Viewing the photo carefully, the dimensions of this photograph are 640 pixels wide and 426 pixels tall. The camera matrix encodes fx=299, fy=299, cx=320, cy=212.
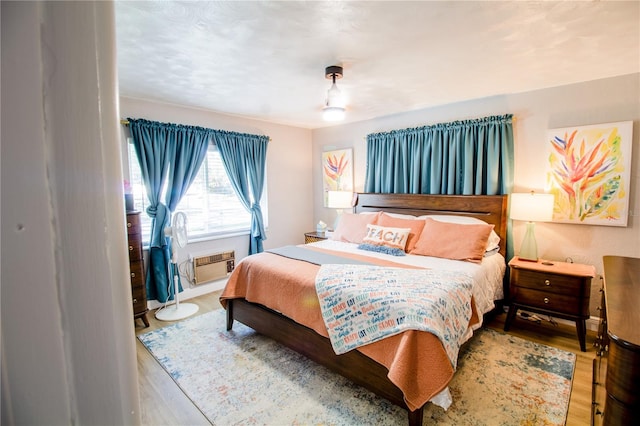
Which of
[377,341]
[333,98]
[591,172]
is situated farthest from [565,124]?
[377,341]

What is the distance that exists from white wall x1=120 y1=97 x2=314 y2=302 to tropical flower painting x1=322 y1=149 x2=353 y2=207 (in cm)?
38

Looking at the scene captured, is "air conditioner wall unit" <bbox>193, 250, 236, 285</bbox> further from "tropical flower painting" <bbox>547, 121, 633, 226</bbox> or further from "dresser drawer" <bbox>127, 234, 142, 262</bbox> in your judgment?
"tropical flower painting" <bbox>547, 121, 633, 226</bbox>

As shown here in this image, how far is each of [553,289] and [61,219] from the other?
11.2 ft

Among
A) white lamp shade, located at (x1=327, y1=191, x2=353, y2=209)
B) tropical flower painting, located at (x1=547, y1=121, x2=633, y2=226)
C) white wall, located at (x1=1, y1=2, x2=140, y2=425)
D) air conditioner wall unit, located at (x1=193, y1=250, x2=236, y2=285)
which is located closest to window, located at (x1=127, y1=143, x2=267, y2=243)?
air conditioner wall unit, located at (x1=193, y1=250, x2=236, y2=285)

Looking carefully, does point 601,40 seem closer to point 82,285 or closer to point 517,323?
point 517,323

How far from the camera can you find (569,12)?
167cm

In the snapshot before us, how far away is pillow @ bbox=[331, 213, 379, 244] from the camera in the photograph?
147 inches


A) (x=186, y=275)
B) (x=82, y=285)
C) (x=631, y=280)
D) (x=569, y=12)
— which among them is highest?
(x=569, y=12)

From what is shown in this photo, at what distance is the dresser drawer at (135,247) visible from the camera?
2.92 meters

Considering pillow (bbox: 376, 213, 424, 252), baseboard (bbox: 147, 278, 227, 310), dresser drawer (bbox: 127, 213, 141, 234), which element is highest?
dresser drawer (bbox: 127, 213, 141, 234)

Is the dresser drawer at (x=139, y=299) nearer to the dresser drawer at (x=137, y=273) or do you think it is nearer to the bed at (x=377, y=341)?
the dresser drawer at (x=137, y=273)

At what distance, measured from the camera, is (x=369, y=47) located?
82.4 inches

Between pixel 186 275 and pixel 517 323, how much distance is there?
12.6 ft

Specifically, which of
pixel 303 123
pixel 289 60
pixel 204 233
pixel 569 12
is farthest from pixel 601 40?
pixel 204 233
